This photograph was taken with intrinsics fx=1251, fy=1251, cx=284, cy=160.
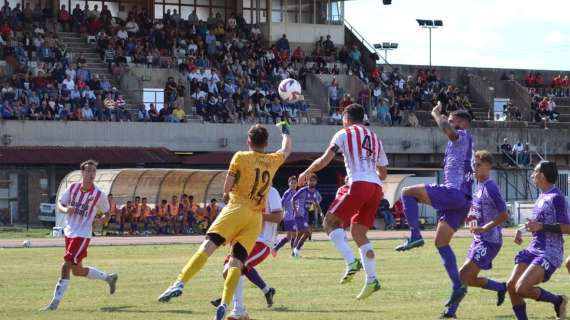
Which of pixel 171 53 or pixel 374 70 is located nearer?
pixel 171 53

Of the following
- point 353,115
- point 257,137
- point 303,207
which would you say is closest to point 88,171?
point 353,115

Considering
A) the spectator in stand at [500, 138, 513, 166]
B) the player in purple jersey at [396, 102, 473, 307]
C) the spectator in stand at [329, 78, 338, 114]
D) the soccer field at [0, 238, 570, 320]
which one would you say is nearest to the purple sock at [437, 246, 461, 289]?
the player in purple jersey at [396, 102, 473, 307]

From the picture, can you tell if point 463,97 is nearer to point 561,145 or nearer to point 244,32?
point 561,145

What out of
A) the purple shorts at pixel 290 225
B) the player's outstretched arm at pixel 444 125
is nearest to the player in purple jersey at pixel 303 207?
the purple shorts at pixel 290 225

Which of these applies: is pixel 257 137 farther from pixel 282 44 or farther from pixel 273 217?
pixel 282 44

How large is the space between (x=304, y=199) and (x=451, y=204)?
15908mm

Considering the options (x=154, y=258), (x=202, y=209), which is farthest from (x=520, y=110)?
(x=154, y=258)

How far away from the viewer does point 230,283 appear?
13273 mm

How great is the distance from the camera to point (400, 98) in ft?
202

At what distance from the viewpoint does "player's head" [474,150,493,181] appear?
49.4 ft

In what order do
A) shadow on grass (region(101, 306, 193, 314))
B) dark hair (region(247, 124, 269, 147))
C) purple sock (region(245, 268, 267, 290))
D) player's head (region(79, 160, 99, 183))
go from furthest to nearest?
player's head (region(79, 160, 99, 183))
purple sock (region(245, 268, 267, 290))
shadow on grass (region(101, 306, 193, 314))
dark hair (region(247, 124, 269, 147))

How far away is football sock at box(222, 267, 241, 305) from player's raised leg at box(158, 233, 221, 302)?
1.06 ft

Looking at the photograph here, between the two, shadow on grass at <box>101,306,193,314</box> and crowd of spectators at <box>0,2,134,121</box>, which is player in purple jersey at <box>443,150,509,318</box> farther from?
crowd of spectators at <box>0,2,134,121</box>

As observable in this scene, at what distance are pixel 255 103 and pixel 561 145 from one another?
17.4 metres
